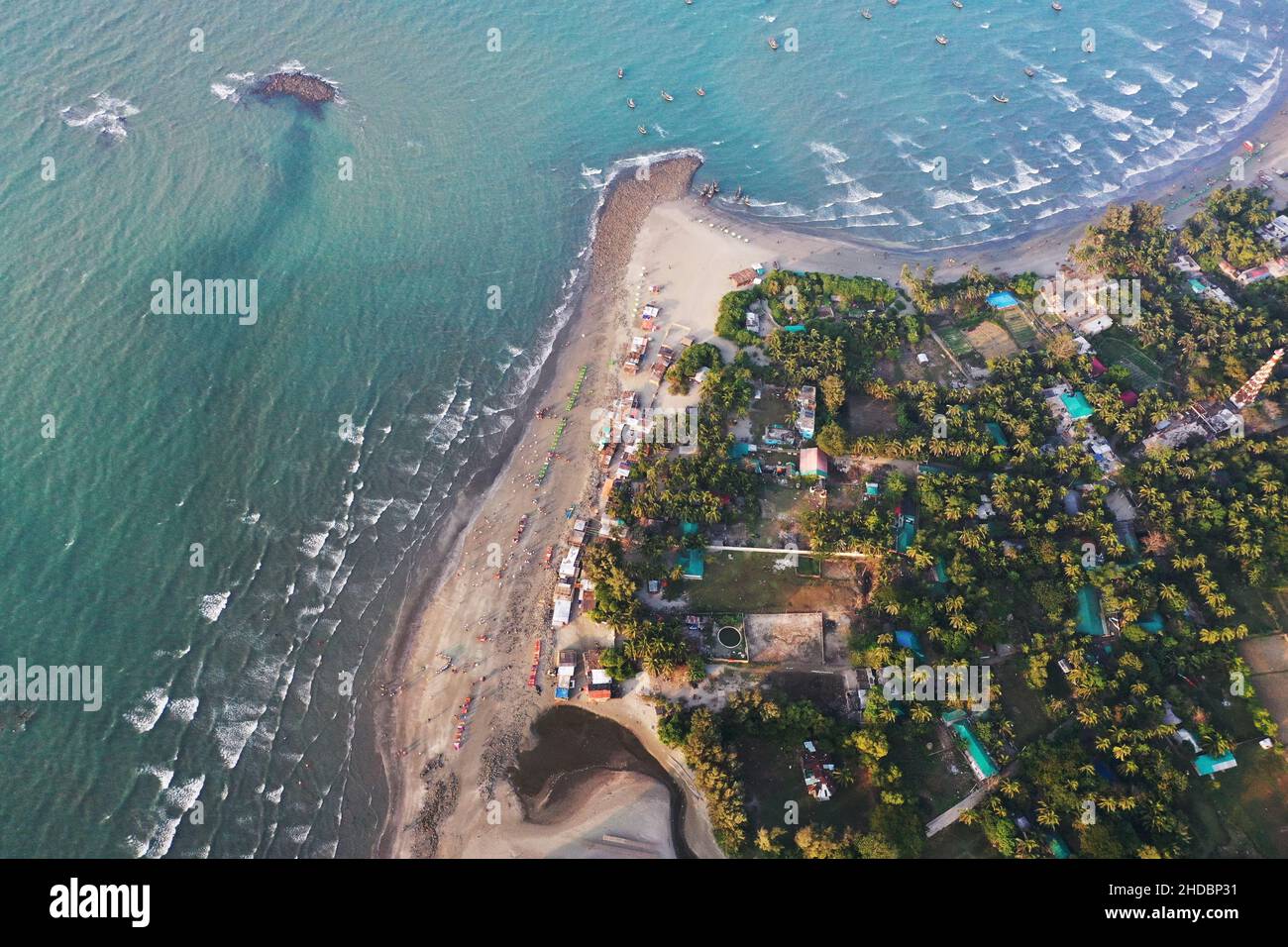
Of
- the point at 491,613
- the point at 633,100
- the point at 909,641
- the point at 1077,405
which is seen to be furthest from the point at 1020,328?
the point at 491,613

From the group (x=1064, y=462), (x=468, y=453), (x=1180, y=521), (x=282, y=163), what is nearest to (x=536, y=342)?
(x=468, y=453)

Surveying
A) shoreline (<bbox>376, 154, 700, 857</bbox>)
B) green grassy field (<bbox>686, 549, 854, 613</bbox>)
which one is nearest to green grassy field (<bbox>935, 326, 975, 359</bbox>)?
green grassy field (<bbox>686, 549, 854, 613</bbox>)

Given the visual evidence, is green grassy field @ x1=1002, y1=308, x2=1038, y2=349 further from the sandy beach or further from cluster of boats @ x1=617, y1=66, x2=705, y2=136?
cluster of boats @ x1=617, y1=66, x2=705, y2=136

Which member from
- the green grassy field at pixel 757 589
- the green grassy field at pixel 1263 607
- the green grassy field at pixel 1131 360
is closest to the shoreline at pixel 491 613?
the green grassy field at pixel 757 589

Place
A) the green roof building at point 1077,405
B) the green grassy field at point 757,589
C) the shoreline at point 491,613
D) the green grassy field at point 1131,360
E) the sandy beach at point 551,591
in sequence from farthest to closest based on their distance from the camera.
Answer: the green grassy field at point 1131,360
the green roof building at point 1077,405
the green grassy field at point 757,589
the shoreline at point 491,613
the sandy beach at point 551,591

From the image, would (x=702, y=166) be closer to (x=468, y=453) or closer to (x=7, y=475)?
(x=468, y=453)

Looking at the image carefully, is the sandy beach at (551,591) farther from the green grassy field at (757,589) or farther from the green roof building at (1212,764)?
the green roof building at (1212,764)
